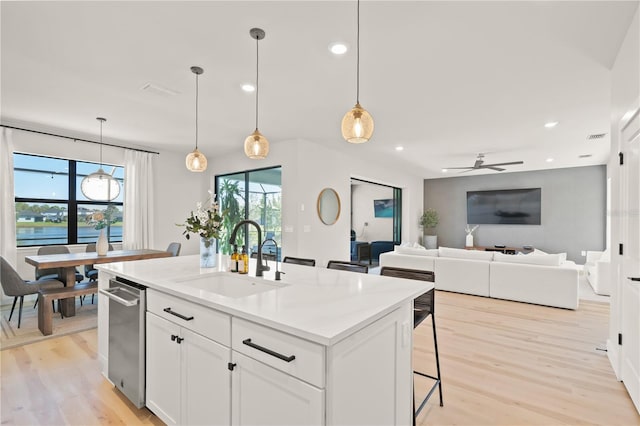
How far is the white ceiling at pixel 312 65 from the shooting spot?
6.83ft

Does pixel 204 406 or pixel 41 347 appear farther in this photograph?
pixel 41 347

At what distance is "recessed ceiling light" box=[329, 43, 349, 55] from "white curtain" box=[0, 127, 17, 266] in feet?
15.7

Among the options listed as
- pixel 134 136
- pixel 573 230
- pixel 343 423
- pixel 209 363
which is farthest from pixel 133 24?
pixel 573 230

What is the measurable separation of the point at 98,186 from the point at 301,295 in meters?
4.04

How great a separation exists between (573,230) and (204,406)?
9.37 meters

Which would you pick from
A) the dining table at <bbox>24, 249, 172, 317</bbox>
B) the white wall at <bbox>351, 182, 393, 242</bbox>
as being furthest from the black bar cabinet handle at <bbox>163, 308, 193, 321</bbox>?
the white wall at <bbox>351, 182, 393, 242</bbox>

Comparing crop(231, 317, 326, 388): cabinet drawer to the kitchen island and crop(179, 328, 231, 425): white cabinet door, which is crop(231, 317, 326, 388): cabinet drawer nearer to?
the kitchen island

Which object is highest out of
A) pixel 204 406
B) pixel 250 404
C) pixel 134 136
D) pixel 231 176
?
pixel 134 136

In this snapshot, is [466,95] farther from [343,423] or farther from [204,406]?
[204,406]

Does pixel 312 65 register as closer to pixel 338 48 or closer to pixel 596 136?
pixel 338 48

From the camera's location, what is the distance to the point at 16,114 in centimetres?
401

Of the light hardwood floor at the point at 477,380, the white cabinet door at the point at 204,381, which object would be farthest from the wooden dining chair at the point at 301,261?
the white cabinet door at the point at 204,381

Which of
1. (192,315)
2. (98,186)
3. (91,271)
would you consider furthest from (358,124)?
(91,271)

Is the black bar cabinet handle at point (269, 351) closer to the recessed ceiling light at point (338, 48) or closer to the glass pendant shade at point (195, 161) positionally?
the recessed ceiling light at point (338, 48)
